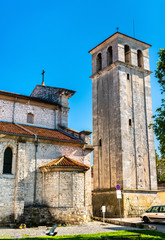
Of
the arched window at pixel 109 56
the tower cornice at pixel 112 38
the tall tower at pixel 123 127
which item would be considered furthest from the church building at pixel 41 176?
the tower cornice at pixel 112 38

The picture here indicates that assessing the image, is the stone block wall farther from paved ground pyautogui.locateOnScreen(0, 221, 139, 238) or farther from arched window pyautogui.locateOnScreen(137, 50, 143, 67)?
arched window pyautogui.locateOnScreen(137, 50, 143, 67)

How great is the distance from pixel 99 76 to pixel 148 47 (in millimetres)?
6638

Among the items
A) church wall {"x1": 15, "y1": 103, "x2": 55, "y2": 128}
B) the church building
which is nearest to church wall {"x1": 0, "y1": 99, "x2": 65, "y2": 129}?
church wall {"x1": 15, "y1": 103, "x2": 55, "y2": 128}

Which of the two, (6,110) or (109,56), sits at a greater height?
(109,56)

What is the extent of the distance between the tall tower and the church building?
384cm

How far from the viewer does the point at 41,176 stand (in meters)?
20.3

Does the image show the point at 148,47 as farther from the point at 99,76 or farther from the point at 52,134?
the point at 52,134

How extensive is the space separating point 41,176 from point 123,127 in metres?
9.59

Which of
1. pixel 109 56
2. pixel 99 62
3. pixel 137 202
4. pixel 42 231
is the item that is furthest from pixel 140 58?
pixel 42 231

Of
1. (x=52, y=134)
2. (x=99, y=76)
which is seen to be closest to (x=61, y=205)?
(x=52, y=134)

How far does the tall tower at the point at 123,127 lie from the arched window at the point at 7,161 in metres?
10.1

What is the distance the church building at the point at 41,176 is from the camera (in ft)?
60.6

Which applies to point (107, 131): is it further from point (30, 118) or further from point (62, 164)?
point (62, 164)

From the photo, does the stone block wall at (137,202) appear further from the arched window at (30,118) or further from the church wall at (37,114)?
the arched window at (30,118)
